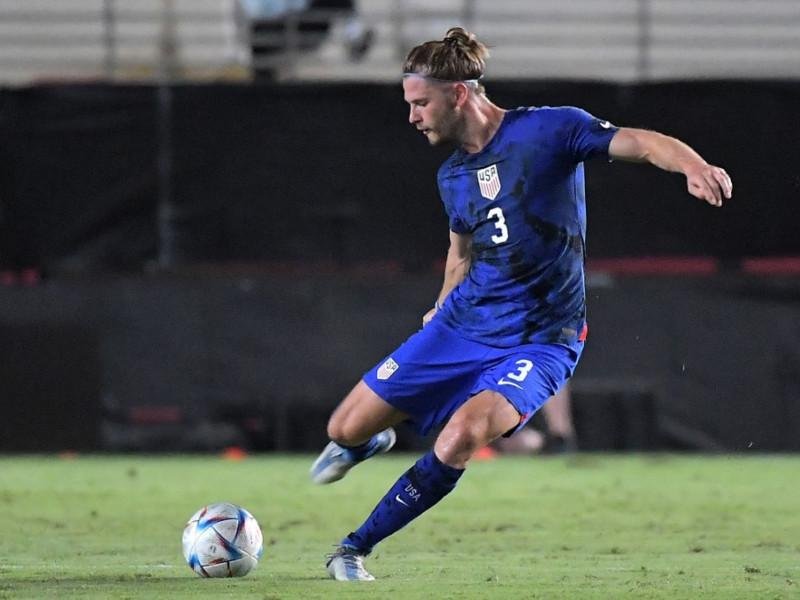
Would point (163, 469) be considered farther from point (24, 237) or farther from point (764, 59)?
point (764, 59)

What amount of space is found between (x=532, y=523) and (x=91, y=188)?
6.85 meters

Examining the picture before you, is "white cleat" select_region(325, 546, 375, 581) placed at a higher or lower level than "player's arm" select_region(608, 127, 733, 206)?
lower

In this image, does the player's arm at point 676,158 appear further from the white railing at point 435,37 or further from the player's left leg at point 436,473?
the white railing at point 435,37

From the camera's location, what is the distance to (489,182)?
716 cm

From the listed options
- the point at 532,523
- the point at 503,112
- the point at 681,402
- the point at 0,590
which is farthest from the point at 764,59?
the point at 0,590

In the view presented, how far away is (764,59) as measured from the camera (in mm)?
20469

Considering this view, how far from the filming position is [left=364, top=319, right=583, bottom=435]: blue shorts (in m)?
7.04

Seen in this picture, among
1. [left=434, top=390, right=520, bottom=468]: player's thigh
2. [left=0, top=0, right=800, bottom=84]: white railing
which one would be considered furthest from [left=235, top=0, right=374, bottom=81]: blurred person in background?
[left=434, top=390, right=520, bottom=468]: player's thigh

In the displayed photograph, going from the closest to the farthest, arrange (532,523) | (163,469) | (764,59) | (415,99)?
(415,99), (532,523), (163,469), (764,59)

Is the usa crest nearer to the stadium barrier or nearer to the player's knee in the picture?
the player's knee

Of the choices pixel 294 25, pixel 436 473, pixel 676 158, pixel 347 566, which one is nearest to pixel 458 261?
pixel 436 473

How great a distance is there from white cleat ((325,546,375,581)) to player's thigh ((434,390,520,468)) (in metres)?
0.61

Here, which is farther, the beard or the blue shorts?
the beard

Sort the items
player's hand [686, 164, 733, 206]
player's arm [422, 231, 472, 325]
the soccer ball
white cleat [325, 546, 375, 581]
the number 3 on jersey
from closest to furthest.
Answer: player's hand [686, 164, 733, 206]
white cleat [325, 546, 375, 581]
the soccer ball
the number 3 on jersey
player's arm [422, 231, 472, 325]
